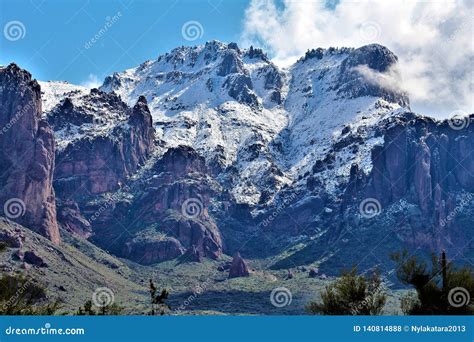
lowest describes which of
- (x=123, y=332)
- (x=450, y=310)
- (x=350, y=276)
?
(x=123, y=332)

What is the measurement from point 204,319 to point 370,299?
3651 centimetres

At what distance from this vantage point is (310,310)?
80375 mm

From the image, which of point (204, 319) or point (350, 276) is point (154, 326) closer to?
point (204, 319)

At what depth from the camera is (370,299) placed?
72.4 metres

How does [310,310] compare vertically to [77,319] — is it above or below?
above

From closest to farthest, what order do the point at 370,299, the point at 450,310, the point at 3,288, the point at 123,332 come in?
the point at 123,332 < the point at 450,310 < the point at 370,299 < the point at 3,288

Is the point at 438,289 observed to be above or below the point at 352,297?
below

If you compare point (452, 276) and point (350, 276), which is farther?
point (350, 276)

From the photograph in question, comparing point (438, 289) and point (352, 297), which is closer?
point (438, 289)

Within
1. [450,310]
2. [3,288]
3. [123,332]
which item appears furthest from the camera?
[3,288]

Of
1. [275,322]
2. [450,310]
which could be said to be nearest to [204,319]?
[275,322]

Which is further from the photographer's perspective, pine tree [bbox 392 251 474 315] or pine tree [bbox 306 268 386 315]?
pine tree [bbox 306 268 386 315]

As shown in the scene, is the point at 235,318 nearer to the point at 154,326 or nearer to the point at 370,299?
the point at 154,326

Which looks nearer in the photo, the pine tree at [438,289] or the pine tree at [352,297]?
the pine tree at [438,289]
